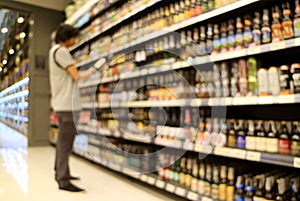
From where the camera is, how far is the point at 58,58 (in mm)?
2330

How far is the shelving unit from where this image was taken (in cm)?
170

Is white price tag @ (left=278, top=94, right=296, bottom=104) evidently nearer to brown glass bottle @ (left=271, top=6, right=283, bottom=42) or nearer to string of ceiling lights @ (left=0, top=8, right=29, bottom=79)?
brown glass bottle @ (left=271, top=6, right=283, bottom=42)

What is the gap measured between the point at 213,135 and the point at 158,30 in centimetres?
109

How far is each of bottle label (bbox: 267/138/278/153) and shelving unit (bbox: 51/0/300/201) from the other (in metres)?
0.02

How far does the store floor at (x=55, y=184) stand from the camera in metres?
2.21

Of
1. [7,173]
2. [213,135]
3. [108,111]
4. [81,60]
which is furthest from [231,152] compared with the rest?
[81,60]

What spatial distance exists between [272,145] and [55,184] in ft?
6.42

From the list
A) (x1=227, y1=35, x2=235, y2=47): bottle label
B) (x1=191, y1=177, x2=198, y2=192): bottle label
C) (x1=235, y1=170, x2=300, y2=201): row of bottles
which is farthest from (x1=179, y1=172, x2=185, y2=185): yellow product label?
(x1=227, y1=35, x2=235, y2=47): bottle label

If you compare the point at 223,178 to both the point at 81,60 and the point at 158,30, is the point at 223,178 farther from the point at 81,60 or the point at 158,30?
the point at 81,60

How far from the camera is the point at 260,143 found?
163 cm

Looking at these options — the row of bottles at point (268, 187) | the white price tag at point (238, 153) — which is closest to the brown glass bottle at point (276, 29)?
the white price tag at point (238, 153)

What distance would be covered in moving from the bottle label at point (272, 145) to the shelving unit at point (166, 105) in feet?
0.07

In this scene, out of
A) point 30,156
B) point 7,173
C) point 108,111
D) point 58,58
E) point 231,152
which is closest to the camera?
point 231,152

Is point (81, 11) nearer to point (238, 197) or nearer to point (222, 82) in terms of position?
point (222, 82)
